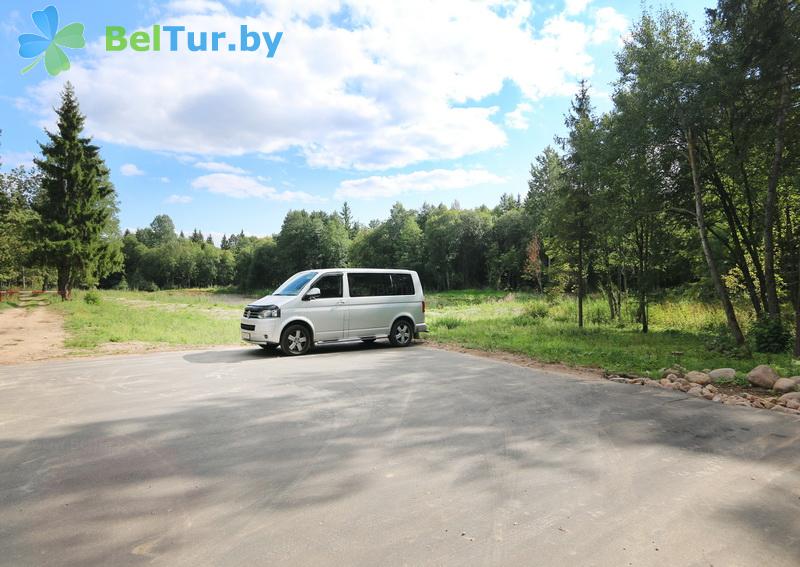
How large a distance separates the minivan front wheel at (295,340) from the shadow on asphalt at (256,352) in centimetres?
18

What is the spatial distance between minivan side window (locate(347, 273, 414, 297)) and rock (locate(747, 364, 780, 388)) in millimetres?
7585

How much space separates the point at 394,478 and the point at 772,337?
37.8ft

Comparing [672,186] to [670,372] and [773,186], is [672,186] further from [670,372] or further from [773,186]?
[670,372]

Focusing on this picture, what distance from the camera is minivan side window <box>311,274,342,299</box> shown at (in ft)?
35.7

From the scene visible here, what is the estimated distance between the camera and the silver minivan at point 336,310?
10367 mm

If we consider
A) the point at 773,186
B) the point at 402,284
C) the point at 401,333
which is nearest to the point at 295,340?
the point at 401,333

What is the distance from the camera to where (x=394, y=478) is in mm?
3547

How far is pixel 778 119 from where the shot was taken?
1038 cm

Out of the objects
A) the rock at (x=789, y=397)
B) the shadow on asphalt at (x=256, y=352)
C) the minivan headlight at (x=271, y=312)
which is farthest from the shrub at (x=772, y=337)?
the minivan headlight at (x=271, y=312)

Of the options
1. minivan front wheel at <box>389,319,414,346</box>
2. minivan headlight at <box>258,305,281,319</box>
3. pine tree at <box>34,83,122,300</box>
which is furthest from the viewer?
pine tree at <box>34,83,122,300</box>

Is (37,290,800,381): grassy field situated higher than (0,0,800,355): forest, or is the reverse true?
(0,0,800,355): forest

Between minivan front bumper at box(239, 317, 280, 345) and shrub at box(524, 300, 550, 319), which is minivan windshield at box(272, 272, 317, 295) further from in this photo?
shrub at box(524, 300, 550, 319)

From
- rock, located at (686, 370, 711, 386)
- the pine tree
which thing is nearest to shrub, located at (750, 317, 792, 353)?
rock, located at (686, 370, 711, 386)

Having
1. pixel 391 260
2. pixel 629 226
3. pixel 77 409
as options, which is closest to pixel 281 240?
pixel 391 260
